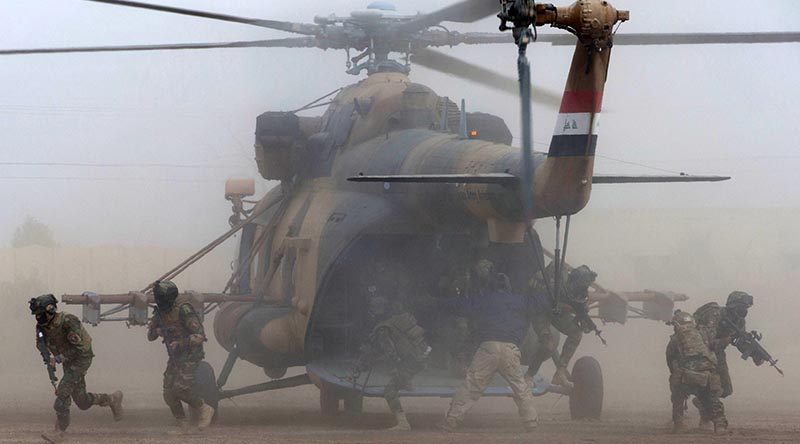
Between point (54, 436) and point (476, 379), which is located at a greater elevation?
point (476, 379)

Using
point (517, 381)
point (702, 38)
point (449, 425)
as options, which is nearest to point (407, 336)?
point (449, 425)

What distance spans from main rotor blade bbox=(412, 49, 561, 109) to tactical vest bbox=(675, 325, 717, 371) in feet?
8.22

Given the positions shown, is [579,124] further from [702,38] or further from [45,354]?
[45,354]

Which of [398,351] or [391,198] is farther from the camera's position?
[391,198]

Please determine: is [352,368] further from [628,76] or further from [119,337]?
[119,337]

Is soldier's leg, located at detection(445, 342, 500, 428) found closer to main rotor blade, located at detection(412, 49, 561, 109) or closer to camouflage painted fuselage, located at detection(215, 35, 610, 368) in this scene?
camouflage painted fuselage, located at detection(215, 35, 610, 368)

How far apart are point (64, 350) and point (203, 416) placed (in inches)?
58.4

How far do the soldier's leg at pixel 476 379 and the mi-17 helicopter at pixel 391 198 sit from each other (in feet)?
0.76

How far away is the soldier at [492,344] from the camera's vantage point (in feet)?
41.2

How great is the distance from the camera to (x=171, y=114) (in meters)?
30.1

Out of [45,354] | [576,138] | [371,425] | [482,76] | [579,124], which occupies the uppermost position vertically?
[482,76]

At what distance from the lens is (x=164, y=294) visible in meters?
12.8

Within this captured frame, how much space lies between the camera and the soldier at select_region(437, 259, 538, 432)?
12.6 m

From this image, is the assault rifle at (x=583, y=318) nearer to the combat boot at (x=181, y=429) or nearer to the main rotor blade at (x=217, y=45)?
the combat boot at (x=181, y=429)
